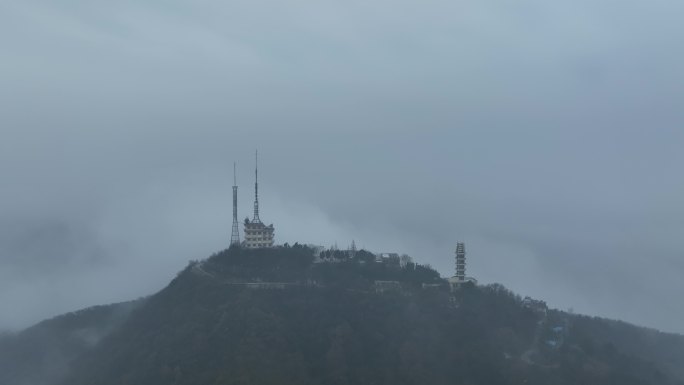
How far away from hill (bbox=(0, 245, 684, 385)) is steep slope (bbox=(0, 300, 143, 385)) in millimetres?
702

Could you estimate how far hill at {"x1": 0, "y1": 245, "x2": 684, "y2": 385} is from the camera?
52.1 meters

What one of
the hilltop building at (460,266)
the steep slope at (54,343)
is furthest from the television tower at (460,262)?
the steep slope at (54,343)

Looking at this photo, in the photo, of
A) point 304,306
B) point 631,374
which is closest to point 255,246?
point 304,306

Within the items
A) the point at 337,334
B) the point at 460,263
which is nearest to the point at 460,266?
the point at 460,263

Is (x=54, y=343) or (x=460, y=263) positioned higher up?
(x=460, y=263)

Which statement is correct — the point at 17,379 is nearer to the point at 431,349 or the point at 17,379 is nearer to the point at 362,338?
the point at 362,338

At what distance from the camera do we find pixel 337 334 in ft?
180

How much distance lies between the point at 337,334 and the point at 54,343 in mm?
19056

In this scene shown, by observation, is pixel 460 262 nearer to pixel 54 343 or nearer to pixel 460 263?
pixel 460 263

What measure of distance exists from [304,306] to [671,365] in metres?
24.7

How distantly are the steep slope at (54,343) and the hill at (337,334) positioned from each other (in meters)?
0.70

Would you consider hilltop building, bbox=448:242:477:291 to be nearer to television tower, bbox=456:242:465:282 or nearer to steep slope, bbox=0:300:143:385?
television tower, bbox=456:242:465:282

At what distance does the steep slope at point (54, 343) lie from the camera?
5881 centimetres

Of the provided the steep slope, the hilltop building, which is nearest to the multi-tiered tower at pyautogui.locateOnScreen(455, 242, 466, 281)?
the hilltop building
